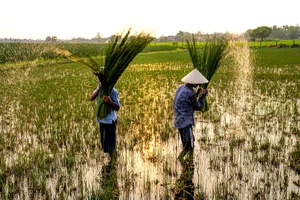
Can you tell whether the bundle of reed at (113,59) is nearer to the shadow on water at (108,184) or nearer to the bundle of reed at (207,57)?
the shadow on water at (108,184)

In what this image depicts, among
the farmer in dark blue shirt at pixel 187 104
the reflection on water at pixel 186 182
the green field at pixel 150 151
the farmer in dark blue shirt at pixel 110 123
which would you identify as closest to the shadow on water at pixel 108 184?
the green field at pixel 150 151

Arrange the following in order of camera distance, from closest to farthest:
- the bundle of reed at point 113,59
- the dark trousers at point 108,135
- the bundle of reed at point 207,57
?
1. the bundle of reed at point 113,59
2. the dark trousers at point 108,135
3. the bundle of reed at point 207,57

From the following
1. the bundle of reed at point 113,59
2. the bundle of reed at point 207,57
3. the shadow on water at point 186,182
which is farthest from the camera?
the bundle of reed at point 207,57

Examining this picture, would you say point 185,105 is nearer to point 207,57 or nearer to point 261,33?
point 207,57

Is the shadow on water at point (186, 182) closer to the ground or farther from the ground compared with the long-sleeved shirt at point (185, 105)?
closer to the ground

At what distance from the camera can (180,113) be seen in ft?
11.4

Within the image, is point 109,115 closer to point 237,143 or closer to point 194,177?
point 194,177

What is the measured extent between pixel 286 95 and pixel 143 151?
5.15 meters

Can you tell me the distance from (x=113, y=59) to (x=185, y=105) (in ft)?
3.28

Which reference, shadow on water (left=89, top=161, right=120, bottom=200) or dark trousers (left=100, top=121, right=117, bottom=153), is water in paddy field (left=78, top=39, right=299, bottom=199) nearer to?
shadow on water (left=89, top=161, right=120, bottom=200)

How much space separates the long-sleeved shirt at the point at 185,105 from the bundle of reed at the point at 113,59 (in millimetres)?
724

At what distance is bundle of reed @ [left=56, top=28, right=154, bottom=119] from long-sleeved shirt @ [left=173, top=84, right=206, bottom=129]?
2.38ft

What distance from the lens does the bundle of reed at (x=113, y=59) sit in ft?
10.3

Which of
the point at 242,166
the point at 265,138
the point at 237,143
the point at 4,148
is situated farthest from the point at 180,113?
the point at 4,148
